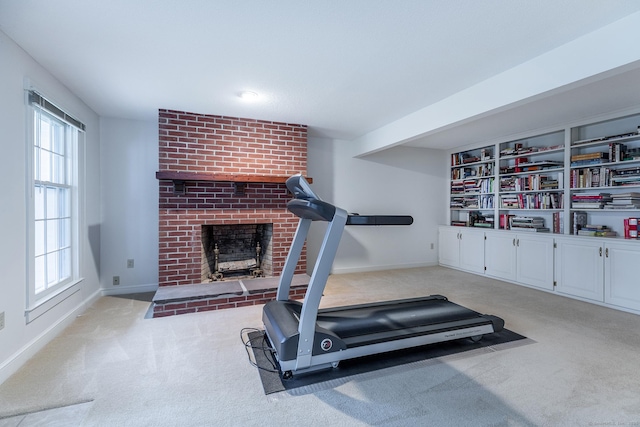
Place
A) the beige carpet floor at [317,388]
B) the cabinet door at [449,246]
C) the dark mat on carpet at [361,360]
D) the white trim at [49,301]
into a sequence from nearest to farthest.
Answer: the beige carpet floor at [317,388] < the dark mat on carpet at [361,360] < the white trim at [49,301] < the cabinet door at [449,246]

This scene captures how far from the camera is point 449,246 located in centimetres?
555

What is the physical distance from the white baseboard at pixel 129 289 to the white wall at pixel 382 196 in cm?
227

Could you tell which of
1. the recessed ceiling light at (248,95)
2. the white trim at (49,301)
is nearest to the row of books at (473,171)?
the recessed ceiling light at (248,95)

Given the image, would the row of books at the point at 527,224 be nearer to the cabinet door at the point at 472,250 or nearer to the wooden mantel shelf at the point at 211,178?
the cabinet door at the point at 472,250

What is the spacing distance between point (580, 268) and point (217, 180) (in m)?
4.55

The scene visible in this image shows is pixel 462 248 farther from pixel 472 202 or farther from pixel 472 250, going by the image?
pixel 472 202

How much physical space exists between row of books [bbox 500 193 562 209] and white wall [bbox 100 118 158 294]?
5.26 m

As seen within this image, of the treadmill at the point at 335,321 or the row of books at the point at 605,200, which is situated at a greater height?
the row of books at the point at 605,200

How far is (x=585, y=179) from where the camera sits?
3.78 metres

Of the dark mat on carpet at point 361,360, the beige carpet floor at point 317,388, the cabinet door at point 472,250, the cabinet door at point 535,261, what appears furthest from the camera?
the cabinet door at point 472,250

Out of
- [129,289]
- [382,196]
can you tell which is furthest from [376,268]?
[129,289]

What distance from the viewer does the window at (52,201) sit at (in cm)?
237

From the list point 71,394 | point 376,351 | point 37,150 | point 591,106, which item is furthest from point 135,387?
point 591,106

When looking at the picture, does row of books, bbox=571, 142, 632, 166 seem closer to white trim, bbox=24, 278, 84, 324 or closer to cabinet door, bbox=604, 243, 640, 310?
cabinet door, bbox=604, 243, 640, 310
